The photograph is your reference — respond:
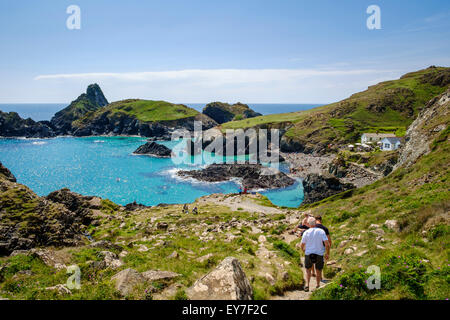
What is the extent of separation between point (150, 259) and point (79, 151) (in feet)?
458

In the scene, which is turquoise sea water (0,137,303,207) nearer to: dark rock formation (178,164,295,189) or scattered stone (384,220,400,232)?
dark rock formation (178,164,295,189)

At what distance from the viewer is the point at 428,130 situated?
106 feet

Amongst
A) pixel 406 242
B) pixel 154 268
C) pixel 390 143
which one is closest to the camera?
pixel 406 242

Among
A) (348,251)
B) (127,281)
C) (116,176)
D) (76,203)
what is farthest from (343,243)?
(116,176)

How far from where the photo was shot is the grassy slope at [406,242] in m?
7.03

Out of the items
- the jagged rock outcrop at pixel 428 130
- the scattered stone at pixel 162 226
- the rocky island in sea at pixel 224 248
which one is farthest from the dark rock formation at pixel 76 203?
the jagged rock outcrop at pixel 428 130

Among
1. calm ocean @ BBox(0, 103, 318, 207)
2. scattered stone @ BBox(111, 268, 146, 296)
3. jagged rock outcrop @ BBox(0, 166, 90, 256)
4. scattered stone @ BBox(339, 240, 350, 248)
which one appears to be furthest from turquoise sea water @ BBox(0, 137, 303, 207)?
scattered stone @ BBox(111, 268, 146, 296)

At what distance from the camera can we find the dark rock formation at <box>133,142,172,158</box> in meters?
115

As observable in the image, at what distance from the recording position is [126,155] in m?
118

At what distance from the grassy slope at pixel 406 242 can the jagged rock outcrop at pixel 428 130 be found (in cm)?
829

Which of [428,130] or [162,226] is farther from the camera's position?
[428,130]

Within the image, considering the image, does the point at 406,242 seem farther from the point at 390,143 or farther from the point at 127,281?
the point at 390,143

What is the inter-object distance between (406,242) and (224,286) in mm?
8425
